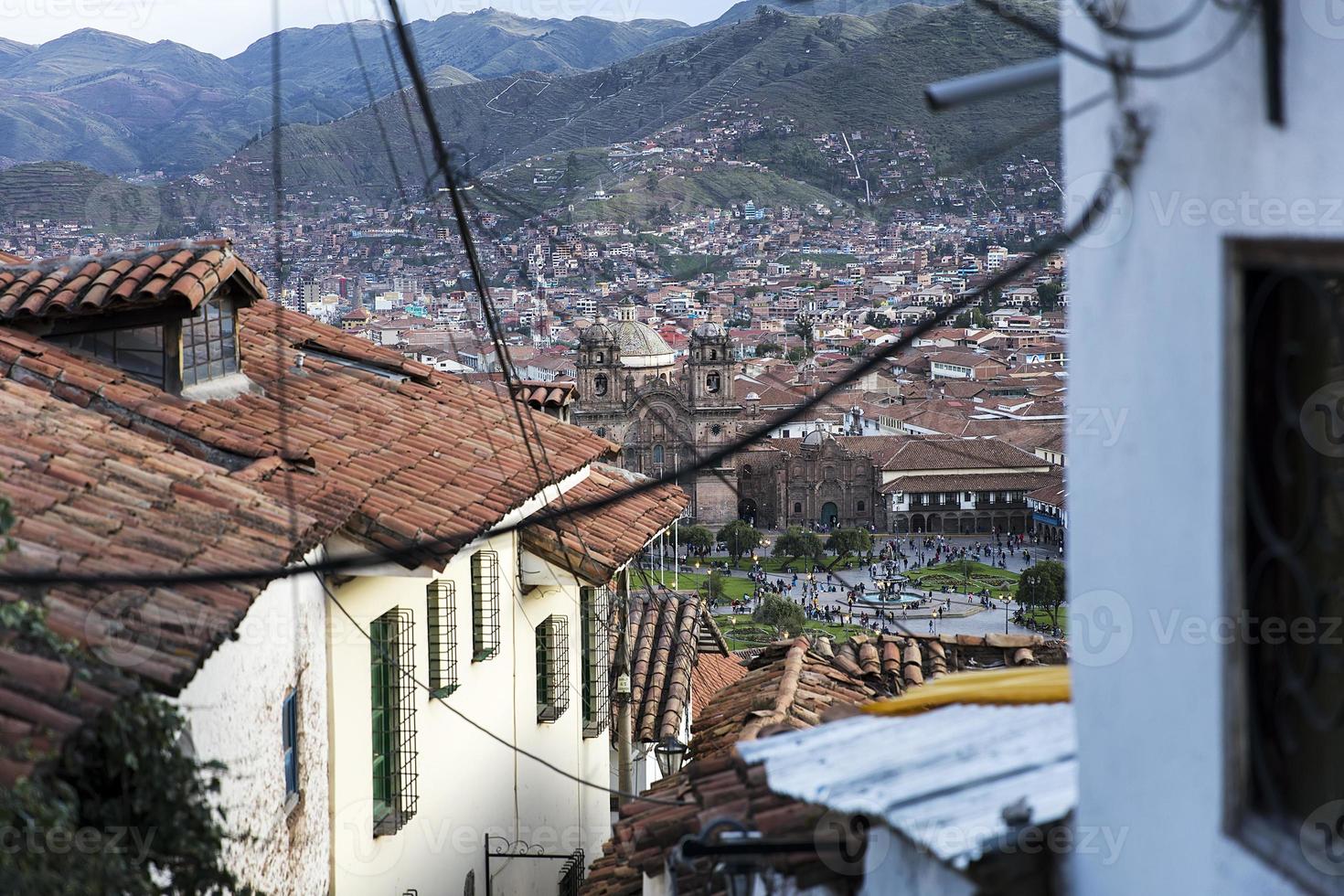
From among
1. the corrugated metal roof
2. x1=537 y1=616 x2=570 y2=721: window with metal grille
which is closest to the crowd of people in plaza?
x1=537 y1=616 x2=570 y2=721: window with metal grille

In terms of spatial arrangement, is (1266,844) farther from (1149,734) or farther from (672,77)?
(672,77)

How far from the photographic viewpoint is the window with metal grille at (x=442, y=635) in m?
8.24

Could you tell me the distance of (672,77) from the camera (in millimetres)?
21609

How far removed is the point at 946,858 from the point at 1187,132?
1429 mm

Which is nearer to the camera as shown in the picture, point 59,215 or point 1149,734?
point 1149,734

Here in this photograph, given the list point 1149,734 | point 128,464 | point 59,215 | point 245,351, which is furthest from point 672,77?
point 1149,734

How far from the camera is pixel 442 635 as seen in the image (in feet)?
27.3

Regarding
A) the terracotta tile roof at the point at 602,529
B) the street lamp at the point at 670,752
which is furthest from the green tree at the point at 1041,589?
the street lamp at the point at 670,752

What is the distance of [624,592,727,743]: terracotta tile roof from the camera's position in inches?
456

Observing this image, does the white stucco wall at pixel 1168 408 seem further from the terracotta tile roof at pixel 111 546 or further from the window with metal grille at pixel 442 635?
the window with metal grille at pixel 442 635

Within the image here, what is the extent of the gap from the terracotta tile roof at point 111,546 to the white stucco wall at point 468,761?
1.36 metres

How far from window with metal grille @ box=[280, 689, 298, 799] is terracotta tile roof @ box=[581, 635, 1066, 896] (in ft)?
4.56

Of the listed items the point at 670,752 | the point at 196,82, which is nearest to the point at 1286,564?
the point at 670,752

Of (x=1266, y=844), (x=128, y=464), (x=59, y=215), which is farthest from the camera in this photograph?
(x=59, y=215)
